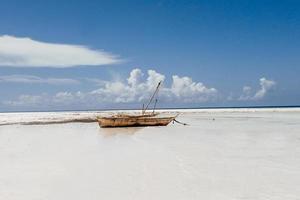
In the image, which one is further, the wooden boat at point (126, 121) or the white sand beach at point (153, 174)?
the wooden boat at point (126, 121)

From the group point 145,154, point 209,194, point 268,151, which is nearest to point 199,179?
point 209,194

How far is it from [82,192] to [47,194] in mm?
776

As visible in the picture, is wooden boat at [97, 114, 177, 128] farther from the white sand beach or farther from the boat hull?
the white sand beach

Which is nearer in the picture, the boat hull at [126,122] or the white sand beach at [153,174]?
the white sand beach at [153,174]

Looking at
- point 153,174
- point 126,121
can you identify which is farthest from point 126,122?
point 153,174

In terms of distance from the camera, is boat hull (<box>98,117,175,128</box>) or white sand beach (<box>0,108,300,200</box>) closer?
white sand beach (<box>0,108,300,200</box>)

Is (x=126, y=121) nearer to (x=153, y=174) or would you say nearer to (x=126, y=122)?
(x=126, y=122)

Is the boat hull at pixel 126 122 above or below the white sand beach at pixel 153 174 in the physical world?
above

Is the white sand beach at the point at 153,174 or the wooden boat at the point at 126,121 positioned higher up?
the wooden boat at the point at 126,121

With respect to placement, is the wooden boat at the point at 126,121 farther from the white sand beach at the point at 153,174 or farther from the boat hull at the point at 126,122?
the white sand beach at the point at 153,174

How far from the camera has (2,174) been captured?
11.0 m

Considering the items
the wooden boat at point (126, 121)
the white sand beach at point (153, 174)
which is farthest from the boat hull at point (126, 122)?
the white sand beach at point (153, 174)

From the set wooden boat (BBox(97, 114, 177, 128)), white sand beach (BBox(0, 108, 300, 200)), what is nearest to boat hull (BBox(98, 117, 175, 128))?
wooden boat (BBox(97, 114, 177, 128))

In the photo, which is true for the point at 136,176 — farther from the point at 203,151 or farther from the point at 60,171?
the point at 203,151
